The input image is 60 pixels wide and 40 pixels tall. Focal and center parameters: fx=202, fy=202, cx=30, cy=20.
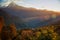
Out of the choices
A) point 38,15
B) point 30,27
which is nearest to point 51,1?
point 38,15

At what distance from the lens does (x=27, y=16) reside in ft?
10.0

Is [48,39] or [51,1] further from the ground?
[51,1]

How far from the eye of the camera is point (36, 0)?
304cm

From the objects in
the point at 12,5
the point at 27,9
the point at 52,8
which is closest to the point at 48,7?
the point at 52,8

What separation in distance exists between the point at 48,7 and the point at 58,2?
16 centimetres

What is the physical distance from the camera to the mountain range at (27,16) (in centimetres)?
298

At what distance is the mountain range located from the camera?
9.78ft

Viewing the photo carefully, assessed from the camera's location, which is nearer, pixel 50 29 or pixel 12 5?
pixel 50 29

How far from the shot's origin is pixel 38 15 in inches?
119

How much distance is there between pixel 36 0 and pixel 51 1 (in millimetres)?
226

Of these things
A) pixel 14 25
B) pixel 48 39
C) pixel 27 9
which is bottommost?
pixel 48 39

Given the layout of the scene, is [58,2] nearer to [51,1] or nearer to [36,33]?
[51,1]

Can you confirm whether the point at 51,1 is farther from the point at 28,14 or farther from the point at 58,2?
the point at 28,14

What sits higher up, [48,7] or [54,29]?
[48,7]
